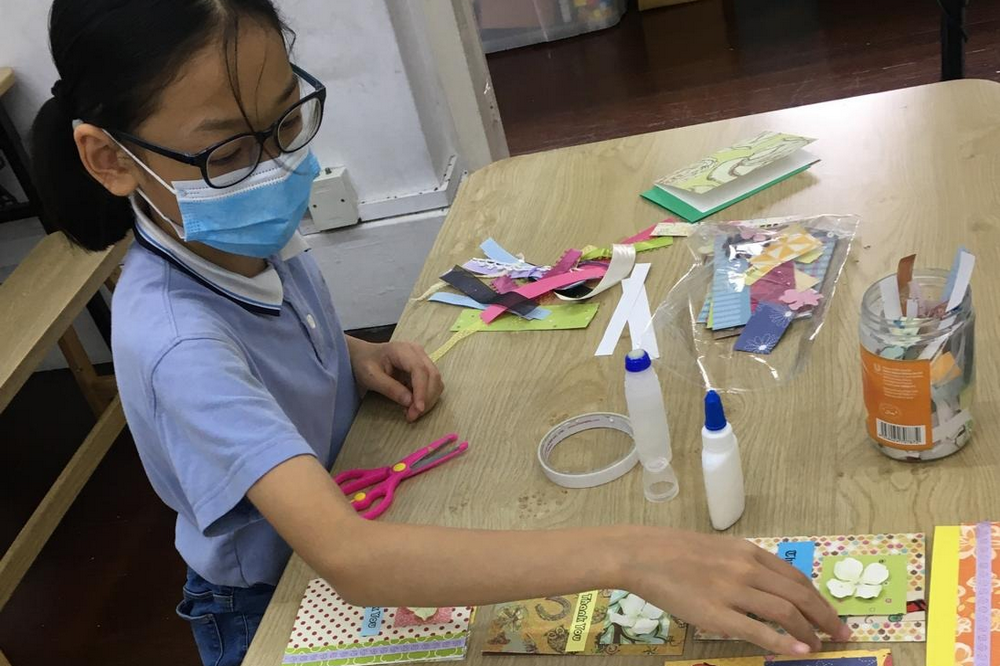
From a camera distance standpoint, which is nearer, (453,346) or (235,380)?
(235,380)

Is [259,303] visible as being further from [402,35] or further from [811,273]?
[402,35]

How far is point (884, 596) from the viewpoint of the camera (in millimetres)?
781

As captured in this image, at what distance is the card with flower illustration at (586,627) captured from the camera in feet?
2.65

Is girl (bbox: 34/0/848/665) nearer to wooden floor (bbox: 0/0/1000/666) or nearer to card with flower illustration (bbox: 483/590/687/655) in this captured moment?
card with flower illustration (bbox: 483/590/687/655)

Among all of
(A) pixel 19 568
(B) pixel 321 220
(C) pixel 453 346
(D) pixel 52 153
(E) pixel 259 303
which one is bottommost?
(A) pixel 19 568

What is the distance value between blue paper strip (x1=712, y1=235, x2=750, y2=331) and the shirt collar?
1.70 feet

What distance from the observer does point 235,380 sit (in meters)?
0.94

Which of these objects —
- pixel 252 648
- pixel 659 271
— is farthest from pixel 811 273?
pixel 252 648

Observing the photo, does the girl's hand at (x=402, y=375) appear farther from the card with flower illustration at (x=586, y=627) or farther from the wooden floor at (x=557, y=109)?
the wooden floor at (x=557, y=109)

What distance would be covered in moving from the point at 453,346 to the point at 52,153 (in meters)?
0.51

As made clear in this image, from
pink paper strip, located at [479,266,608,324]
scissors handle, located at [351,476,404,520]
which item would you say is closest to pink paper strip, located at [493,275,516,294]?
pink paper strip, located at [479,266,608,324]

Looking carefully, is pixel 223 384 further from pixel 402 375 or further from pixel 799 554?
pixel 799 554

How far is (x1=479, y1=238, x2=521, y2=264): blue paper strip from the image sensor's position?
1397 mm

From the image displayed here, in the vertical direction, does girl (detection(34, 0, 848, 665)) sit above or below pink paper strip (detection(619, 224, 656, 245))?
above
